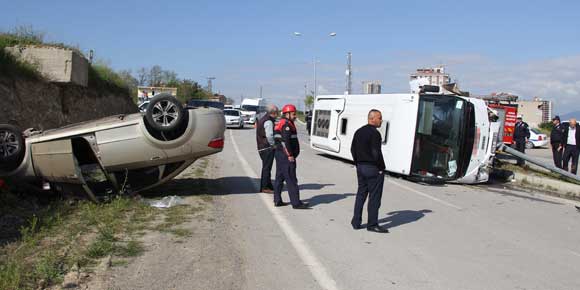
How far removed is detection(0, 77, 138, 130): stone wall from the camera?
12517 millimetres

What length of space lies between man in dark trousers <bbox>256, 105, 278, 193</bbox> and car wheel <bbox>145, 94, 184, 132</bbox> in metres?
1.97

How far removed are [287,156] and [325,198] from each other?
1.75 metres

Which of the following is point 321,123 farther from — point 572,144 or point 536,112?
point 536,112

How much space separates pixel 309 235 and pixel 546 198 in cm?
776

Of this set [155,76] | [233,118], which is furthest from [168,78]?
[233,118]

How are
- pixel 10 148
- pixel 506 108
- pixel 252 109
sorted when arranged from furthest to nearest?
1. pixel 252 109
2. pixel 506 108
3. pixel 10 148

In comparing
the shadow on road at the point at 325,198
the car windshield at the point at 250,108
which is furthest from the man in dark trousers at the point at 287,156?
the car windshield at the point at 250,108

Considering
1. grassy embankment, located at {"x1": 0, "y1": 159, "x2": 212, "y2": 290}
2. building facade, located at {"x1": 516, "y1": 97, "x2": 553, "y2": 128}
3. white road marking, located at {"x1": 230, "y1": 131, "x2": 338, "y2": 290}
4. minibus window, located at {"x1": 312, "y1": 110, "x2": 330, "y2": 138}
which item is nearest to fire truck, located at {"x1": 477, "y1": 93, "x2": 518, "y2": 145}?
minibus window, located at {"x1": 312, "y1": 110, "x2": 330, "y2": 138}

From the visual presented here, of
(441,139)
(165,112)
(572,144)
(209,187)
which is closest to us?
(165,112)

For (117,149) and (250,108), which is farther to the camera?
(250,108)

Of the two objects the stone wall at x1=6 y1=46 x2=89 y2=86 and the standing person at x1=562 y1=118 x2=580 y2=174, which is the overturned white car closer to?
the stone wall at x1=6 y1=46 x2=89 y2=86

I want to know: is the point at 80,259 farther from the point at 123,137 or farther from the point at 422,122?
the point at 422,122

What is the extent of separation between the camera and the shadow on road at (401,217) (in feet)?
27.0

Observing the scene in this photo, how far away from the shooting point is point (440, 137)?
13578mm
